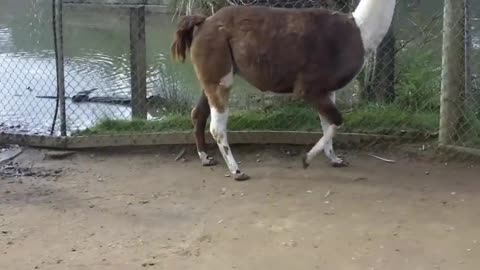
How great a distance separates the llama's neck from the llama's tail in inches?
48.9

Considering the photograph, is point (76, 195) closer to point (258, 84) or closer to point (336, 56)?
point (258, 84)

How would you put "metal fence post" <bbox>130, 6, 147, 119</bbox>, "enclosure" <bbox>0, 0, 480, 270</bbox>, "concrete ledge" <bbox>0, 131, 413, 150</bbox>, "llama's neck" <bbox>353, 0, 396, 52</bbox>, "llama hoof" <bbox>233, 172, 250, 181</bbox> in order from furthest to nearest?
"metal fence post" <bbox>130, 6, 147, 119</bbox> < "concrete ledge" <bbox>0, 131, 413, 150</bbox> < "llama hoof" <bbox>233, 172, 250, 181</bbox> < "llama's neck" <bbox>353, 0, 396, 52</bbox> < "enclosure" <bbox>0, 0, 480, 270</bbox>

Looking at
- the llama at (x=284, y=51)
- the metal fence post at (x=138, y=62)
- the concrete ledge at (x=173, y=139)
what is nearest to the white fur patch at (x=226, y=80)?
the llama at (x=284, y=51)

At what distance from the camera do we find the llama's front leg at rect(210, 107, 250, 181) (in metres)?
6.23

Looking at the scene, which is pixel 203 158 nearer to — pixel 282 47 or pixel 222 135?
pixel 222 135

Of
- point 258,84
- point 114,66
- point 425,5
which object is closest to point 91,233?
point 258,84

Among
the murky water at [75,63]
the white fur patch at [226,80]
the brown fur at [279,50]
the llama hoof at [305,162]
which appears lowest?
the murky water at [75,63]

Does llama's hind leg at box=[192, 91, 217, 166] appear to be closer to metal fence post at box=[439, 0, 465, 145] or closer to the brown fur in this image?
the brown fur

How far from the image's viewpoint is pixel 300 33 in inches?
239

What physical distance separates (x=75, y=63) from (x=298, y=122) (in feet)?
16.4

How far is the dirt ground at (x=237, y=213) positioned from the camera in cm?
460

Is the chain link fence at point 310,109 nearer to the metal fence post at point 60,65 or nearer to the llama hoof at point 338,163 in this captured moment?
the metal fence post at point 60,65

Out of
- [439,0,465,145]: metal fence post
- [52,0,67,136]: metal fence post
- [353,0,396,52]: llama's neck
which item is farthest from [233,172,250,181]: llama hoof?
[52,0,67,136]: metal fence post

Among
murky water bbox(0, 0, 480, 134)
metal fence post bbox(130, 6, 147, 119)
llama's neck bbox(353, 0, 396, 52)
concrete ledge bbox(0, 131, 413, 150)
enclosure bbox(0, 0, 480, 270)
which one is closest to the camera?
enclosure bbox(0, 0, 480, 270)
